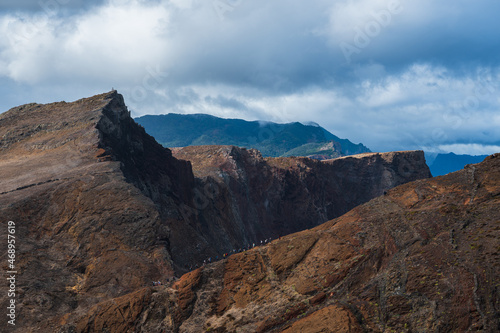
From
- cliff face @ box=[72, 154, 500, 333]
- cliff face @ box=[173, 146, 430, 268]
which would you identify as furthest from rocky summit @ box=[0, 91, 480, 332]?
cliff face @ box=[173, 146, 430, 268]

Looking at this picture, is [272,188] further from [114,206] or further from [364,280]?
[364,280]

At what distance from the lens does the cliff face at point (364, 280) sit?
18.8 m

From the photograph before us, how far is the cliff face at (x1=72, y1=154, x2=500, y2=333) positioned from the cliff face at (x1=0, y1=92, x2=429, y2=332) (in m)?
0.61

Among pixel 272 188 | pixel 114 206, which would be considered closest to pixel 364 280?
pixel 114 206

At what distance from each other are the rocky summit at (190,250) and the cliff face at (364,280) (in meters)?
0.08

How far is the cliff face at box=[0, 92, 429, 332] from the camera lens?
1378 inches

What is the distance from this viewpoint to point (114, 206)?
45375mm

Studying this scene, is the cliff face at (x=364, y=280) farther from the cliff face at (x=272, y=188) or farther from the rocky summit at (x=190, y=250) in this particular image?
the cliff face at (x=272, y=188)

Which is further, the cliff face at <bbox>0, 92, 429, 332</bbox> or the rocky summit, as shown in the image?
the cliff face at <bbox>0, 92, 429, 332</bbox>

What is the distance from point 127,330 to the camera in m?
23.9

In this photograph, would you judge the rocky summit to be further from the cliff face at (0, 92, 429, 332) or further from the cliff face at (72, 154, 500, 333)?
the cliff face at (0, 92, 429, 332)

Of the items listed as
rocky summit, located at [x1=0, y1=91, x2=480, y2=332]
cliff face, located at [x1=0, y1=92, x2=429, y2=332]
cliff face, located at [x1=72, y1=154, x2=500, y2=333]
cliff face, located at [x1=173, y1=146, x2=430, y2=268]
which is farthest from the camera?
cliff face, located at [x1=173, y1=146, x2=430, y2=268]

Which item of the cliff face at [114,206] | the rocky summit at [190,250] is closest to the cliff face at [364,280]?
the rocky summit at [190,250]

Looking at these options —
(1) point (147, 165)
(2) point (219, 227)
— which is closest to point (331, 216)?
(2) point (219, 227)
